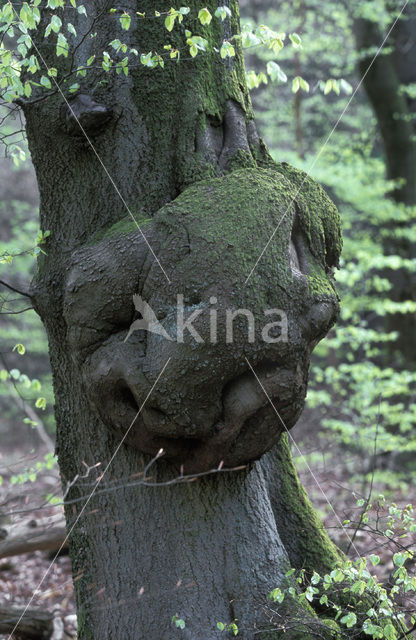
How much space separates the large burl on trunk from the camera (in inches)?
97.0

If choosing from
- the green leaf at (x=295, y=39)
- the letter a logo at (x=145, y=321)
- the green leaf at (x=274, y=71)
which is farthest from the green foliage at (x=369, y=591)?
the green leaf at (x=295, y=39)

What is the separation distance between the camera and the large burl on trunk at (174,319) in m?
2.46

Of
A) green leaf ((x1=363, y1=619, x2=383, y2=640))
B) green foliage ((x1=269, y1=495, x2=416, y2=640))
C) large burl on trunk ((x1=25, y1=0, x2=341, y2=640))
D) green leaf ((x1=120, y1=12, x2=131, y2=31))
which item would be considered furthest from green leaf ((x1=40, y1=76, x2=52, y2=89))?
green leaf ((x1=363, y1=619, x2=383, y2=640))

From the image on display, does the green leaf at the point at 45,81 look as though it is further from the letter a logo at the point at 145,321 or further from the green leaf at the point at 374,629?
the green leaf at the point at 374,629

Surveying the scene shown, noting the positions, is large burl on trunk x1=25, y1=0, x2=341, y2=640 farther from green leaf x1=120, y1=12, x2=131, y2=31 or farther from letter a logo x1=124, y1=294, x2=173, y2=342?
green leaf x1=120, y1=12, x2=131, y2=31

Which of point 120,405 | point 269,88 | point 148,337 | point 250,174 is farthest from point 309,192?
point 269,88

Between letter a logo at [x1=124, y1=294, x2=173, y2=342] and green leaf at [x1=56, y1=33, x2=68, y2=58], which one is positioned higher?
green leaf at [x1=56, y1=33, x2=68, y2=58]

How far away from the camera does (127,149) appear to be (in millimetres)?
2922

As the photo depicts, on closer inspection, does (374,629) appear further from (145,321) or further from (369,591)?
(145,321)

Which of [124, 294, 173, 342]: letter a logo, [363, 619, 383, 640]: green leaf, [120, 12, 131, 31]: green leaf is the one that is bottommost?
[363, 619, 383, 640]: green leaf

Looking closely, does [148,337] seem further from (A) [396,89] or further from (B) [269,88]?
(B) [269,88]

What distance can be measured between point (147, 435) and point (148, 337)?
17.7 inches

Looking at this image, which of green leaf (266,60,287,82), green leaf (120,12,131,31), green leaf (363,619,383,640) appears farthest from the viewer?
green leaf (266,60,287,82)

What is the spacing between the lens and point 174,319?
2.44 metres
